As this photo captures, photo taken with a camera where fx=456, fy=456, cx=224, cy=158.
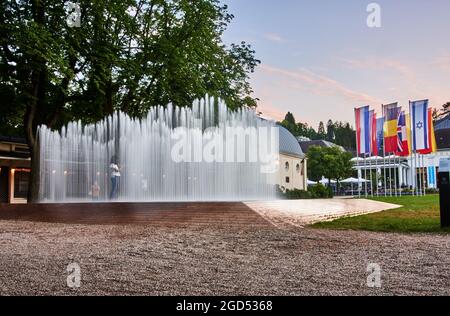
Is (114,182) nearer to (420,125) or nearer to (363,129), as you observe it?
(363,129)

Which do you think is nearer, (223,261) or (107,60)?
(223,261)

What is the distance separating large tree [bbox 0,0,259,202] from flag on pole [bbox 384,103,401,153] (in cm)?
1382

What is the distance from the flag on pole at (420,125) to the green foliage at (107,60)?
15471mm

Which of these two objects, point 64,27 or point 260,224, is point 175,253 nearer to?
point 260,224

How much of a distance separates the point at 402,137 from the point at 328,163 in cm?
2701

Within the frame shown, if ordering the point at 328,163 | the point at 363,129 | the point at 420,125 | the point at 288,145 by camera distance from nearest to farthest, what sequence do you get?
the point at 420,125
the point at 363,129
the point at 288,145
the point at 328,163

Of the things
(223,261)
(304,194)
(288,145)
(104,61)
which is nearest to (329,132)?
(288,145)

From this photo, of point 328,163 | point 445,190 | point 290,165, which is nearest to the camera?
point 445,190

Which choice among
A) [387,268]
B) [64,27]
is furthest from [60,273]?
[64,27]

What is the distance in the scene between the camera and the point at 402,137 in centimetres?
3450

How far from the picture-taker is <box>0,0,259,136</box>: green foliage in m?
20.5

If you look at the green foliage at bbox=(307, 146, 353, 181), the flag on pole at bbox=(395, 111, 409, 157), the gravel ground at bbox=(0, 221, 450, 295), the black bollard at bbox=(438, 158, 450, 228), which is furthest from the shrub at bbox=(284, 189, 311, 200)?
the green foliage at bbox=(307, 146, 353, 181)

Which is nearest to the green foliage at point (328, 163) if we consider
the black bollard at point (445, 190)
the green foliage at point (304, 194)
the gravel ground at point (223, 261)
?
the green foliage at point (304, 194)

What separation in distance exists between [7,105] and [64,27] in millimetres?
5652
